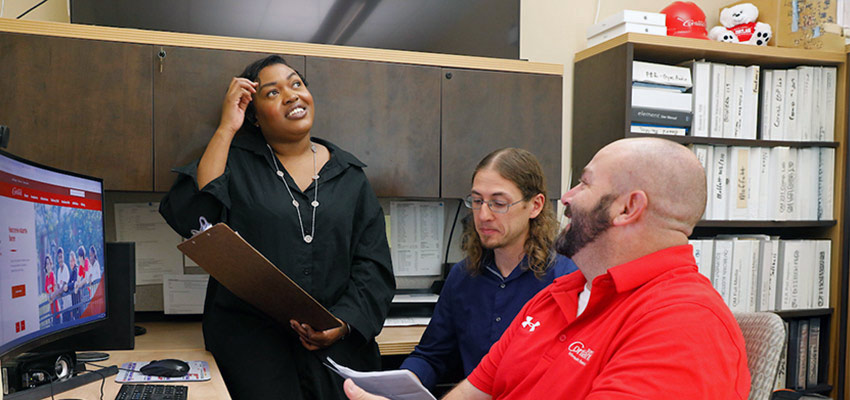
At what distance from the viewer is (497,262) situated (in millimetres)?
1884

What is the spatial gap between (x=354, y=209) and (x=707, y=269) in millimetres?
1527

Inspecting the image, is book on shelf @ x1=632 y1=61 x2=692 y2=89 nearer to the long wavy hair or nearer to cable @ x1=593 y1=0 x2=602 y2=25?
cable @ x1=593 y1=0 x2=602 y2=25

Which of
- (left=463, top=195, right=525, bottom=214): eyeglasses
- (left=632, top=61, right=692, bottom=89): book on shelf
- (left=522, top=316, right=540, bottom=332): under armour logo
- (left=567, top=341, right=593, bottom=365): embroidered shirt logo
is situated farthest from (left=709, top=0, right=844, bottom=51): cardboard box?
(left=567, top=341, right=593, bottom=365): embroidered shirt logo

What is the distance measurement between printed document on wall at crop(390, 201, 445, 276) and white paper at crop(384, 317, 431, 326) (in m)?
0.27

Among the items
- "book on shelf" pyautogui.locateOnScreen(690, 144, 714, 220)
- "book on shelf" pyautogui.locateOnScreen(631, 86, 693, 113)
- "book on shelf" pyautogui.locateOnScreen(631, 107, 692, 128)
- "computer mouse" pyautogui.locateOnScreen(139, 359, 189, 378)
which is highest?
"book on shelf" pyautogui.locateOnScreen(631, 86, 693, 113)

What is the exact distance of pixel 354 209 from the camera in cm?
206

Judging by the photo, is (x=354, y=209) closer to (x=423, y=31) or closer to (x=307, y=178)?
(x=307, y=178)

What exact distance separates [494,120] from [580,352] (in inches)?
56.2

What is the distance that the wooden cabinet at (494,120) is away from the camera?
8.04 ft

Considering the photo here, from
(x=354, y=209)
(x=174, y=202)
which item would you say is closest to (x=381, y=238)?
(x=354, y=209)

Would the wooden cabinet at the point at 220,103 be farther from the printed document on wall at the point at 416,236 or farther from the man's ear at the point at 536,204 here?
the man's ear at the point at 536,204

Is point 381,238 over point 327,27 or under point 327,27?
under

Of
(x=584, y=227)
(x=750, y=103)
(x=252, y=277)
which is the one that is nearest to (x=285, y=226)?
(x=252, y=277)

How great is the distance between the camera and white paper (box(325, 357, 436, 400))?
1385mm
